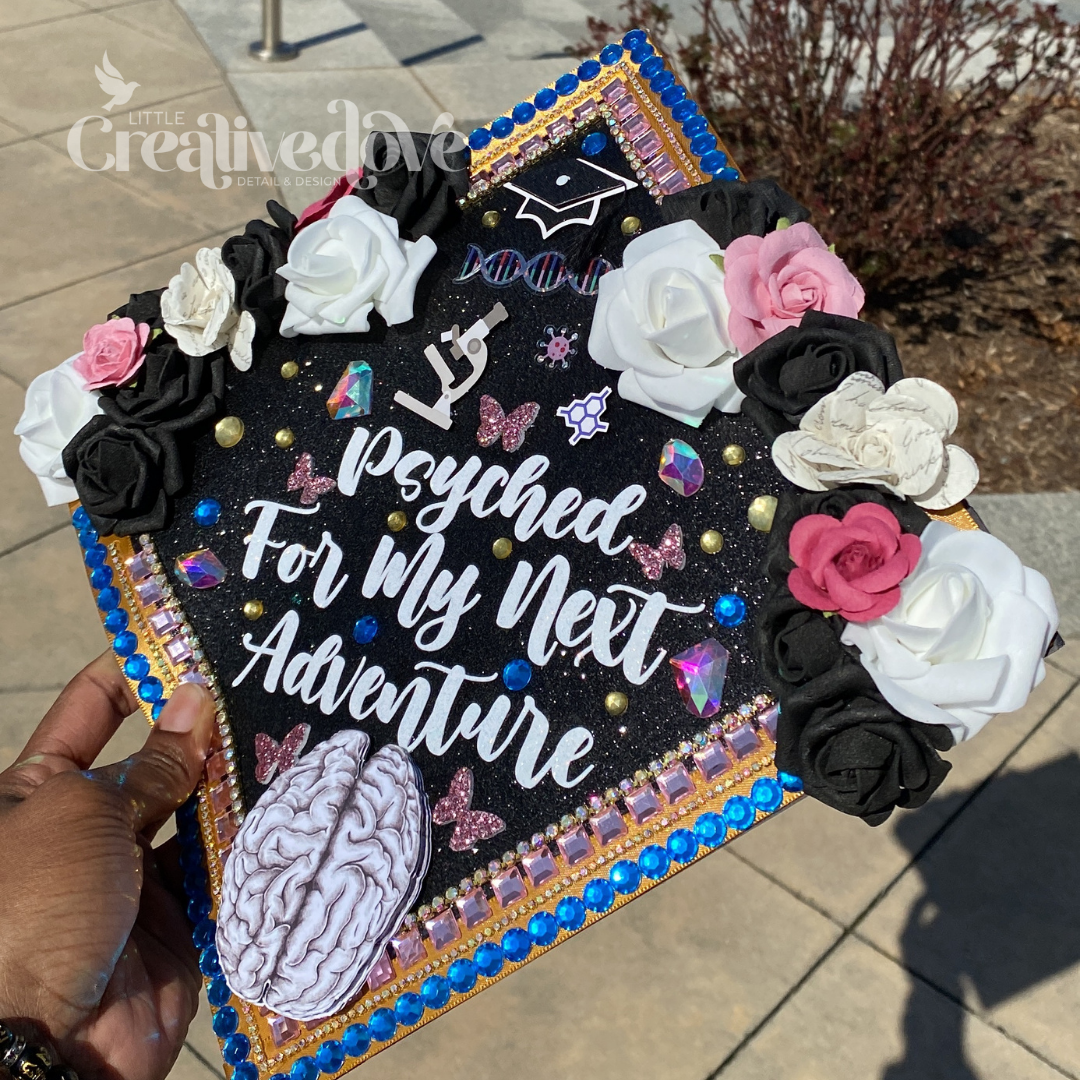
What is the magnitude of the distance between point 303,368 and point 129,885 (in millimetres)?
931

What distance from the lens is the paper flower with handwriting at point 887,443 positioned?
1.28m

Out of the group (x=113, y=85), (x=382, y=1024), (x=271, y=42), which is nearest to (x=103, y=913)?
(x=382, y=1024)

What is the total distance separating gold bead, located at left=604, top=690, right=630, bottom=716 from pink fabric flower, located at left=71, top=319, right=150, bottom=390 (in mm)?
1044

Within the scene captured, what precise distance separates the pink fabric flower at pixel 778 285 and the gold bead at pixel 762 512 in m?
0.22

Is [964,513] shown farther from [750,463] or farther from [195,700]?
[195,700]

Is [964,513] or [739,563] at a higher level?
[964,513]

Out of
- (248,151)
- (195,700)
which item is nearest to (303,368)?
(195,700)

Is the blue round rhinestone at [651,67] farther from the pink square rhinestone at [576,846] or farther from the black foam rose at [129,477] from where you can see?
the pink square rhinestone at [576,846]

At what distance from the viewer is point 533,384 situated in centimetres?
169

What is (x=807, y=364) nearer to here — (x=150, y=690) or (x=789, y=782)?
(x=789, y=782)

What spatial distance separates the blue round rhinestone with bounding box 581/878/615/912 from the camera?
148 centimetres

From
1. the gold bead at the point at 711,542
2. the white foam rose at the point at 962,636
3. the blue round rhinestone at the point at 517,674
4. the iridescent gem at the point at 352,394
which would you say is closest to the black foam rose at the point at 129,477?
the iridescent gem at the point at 352,394

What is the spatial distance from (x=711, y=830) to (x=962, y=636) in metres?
0.46

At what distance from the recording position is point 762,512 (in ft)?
4.90
